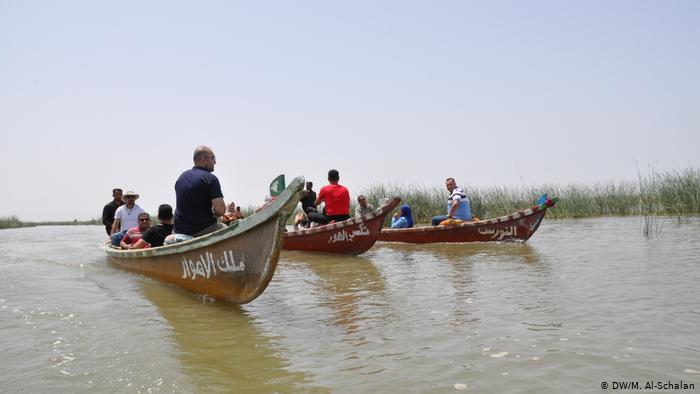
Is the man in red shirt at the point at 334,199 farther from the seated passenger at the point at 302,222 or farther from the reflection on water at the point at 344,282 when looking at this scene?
the seated passenger at the point at 302,222

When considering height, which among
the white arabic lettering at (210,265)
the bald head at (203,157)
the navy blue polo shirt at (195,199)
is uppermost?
the bald head at (203,157)

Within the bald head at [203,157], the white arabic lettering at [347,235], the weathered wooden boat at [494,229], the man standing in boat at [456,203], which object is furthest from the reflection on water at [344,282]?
the man standing in boat at [456,203]

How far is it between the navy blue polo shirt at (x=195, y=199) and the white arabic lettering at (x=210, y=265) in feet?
1.38

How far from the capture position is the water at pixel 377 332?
3.03 m

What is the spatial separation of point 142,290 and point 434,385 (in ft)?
15.9

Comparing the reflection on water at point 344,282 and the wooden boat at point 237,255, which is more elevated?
the wooden boat at point 237,255

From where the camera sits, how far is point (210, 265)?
564cm

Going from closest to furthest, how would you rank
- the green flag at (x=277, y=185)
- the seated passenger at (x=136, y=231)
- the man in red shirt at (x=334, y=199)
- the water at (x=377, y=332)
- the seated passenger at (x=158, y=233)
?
1. the water at (x=377, y=332)
2. the green flag at (x=277, y=185)
3. the seated passenger at (x=158, y=233)
4. the seated passenger at (x=136, y=231)
5. the man in red shirt at (x=334, y=199)

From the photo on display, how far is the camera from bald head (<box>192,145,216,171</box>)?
5.84 metres

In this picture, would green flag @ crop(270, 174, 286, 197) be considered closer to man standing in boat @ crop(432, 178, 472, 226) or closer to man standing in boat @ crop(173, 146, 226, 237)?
man standing in boat @ crop(173, 146, 226, 237)

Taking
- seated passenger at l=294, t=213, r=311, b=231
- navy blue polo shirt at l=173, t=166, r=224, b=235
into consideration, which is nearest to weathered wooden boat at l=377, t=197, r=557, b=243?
seated passenger at l=294, t=213, r=311, b=231

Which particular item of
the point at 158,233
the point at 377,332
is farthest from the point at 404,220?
the point at 377,332

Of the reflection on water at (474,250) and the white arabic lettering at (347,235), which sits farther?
the white arabic lettering at (347,235)

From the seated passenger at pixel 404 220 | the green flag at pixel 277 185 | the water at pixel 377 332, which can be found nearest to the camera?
the water at pixel 377 332
